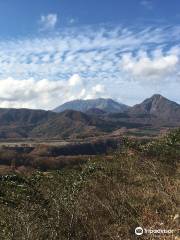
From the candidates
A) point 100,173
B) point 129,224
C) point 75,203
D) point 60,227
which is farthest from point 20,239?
point 100,173

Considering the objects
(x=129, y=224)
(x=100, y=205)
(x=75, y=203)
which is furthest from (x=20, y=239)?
(x=100, y=205)

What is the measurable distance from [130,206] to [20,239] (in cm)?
402

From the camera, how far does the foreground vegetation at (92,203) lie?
882 cm

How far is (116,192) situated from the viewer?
40.3ft

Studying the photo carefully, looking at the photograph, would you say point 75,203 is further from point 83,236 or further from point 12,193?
point 12,193

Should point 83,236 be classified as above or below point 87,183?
below

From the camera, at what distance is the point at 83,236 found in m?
9.72

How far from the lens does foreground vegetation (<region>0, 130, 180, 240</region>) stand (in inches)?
347

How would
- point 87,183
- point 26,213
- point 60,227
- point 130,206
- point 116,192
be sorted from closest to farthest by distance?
1. point 26,213
2. point 60,227
3. point 130,206
4. point 116,192
5. point 87,183

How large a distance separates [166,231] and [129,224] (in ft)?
5.56

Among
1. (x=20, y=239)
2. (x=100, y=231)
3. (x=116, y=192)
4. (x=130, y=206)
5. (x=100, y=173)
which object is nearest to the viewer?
(x=20, y=239)

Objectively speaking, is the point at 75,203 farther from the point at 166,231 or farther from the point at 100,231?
the point at 166,231

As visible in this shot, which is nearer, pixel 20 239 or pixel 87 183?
pixel 20 239

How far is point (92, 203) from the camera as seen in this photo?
11133 mm
